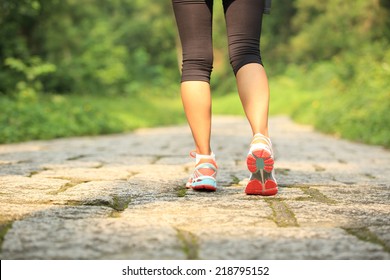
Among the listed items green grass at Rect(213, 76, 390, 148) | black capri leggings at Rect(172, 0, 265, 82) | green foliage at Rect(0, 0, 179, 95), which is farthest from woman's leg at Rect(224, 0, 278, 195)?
green foliage at Rect(0, 0, 179, 95)

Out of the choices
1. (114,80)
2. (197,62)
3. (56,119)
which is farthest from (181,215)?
(114,80)

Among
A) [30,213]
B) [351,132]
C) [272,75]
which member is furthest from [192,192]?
[272,75]

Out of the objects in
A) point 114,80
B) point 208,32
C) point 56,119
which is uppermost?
point 114,80

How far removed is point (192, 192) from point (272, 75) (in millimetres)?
32761

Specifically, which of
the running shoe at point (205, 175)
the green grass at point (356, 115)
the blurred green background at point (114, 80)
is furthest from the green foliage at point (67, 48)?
the running shoe at point (205, 175)

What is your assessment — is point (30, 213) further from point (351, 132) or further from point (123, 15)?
point (123, 15)

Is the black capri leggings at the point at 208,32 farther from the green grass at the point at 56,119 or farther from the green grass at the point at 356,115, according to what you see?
the green grass at the point at 56,119

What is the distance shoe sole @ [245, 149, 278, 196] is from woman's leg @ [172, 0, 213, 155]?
0.98 ft

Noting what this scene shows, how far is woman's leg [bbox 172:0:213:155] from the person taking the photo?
2734mm

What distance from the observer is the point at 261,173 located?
254 cm

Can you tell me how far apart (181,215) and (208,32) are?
102 centimetres

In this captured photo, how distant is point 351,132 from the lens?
26.1 feet

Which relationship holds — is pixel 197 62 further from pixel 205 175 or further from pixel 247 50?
pixel 205 175

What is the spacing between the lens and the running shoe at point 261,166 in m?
2.49
